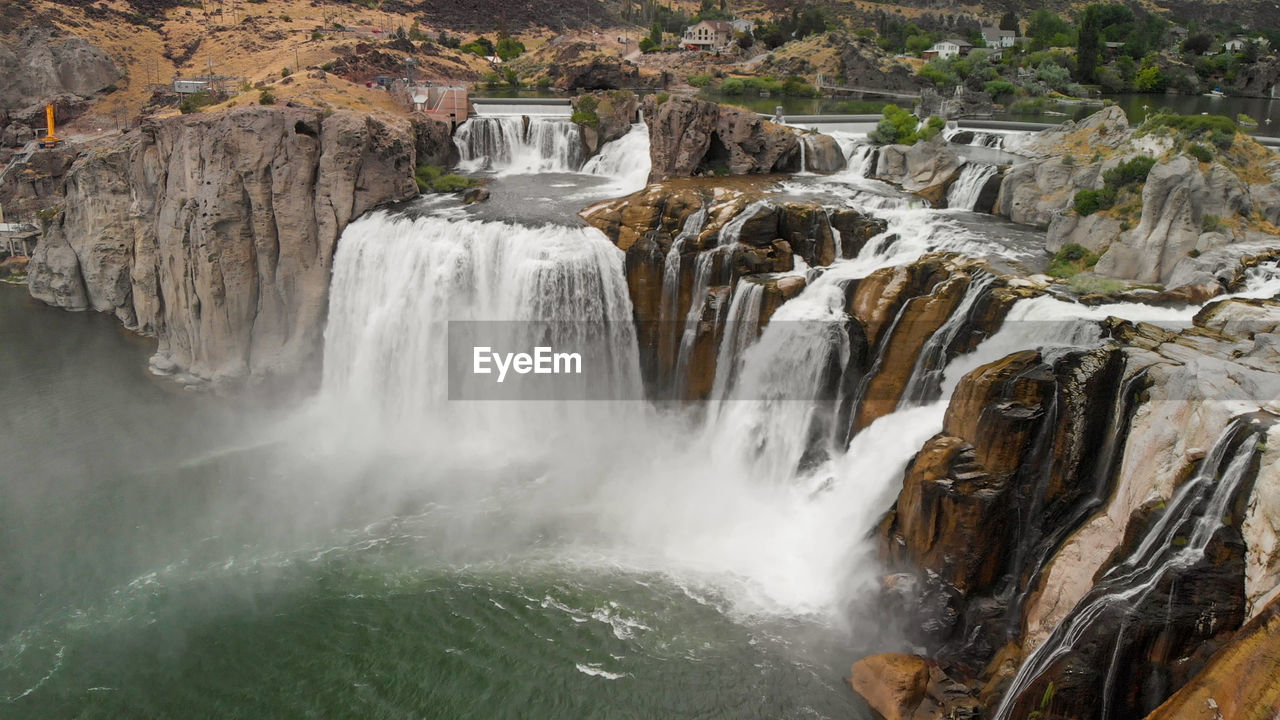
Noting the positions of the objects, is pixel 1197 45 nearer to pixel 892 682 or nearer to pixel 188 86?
pixel 892 682

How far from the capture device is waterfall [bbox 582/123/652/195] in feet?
119

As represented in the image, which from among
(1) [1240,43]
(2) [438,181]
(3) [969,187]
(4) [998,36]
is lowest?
(2) [438,181]

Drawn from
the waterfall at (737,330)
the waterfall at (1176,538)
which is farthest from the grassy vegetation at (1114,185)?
the waterfall at (1176,538)

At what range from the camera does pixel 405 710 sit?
53.4 ft

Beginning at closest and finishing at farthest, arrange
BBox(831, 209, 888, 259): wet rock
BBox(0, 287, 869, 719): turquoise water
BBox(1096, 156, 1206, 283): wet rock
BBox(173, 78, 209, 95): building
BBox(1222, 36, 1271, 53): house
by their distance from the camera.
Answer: BBox(0, 287, 869, 719): turquoise water
BBox(1096, 156, 1206, 283): wet rock
BBox(831, 209, 888, 259): wet rock
BBox(173, 78, 209, 95): building
BBox(1222, 36, 1271, 53): house

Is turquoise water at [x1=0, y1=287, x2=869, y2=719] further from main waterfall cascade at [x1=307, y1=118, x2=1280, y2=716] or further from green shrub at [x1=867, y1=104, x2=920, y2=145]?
green shrub at [x1=867, y1=104, x2=920, y2=145]

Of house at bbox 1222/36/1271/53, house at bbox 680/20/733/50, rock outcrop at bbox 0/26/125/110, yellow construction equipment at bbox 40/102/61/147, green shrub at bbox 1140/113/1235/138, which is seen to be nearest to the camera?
green shrub at bbox 1140/113/1235/138

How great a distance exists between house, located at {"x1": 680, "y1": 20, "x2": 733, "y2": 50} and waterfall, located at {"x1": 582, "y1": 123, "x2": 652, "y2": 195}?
51.1 meters

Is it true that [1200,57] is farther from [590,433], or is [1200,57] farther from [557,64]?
[590,433]

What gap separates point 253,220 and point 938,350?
24906 millimetres

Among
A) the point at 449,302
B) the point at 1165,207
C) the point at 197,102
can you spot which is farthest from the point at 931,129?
the point at 197,102

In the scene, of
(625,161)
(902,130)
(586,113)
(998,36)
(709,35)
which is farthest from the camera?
(998,36)

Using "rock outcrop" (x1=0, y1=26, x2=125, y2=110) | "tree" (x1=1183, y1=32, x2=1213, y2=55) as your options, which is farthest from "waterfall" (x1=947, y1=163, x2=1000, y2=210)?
"tree" (x1=1183, y1=32, x2=1213, y2=55)

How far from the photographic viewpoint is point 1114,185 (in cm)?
2467
